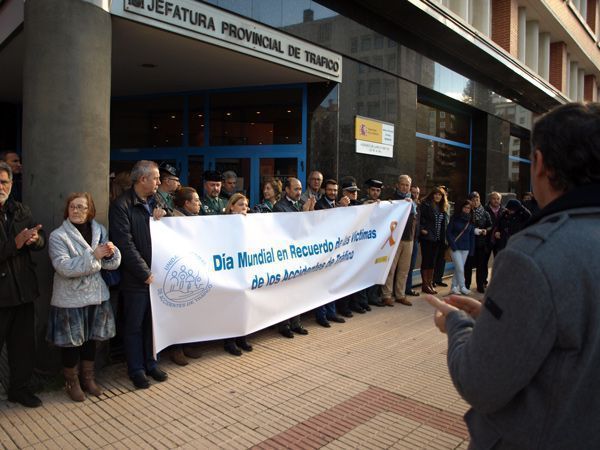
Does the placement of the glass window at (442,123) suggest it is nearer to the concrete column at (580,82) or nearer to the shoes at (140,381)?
the shoes at (140,381)

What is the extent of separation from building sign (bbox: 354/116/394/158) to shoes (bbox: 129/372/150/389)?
566 cm

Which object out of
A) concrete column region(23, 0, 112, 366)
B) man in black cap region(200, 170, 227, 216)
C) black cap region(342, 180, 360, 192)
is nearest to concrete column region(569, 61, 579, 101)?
black cap region(342, 180, 360, 192)

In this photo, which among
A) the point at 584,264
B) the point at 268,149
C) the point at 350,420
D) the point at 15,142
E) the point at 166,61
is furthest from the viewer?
the point at 15,142

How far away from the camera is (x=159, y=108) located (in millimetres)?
10195

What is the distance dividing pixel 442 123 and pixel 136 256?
387 inches

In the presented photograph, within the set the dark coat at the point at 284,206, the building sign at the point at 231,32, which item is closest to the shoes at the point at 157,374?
the dark coat at the point at 284,206

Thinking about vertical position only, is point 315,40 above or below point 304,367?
above

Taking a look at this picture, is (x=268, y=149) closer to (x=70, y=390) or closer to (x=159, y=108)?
(x=159, y=108)

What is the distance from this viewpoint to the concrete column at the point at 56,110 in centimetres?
452

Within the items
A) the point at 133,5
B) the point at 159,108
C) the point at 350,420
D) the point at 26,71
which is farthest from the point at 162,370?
the point at 159,108

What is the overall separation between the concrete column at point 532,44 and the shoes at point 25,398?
668 inches

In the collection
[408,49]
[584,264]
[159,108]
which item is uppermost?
[408,49]

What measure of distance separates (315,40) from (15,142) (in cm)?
859

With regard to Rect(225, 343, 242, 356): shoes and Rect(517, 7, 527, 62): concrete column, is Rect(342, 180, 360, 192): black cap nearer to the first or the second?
Rect(225, 343, 242, 356): shoes
